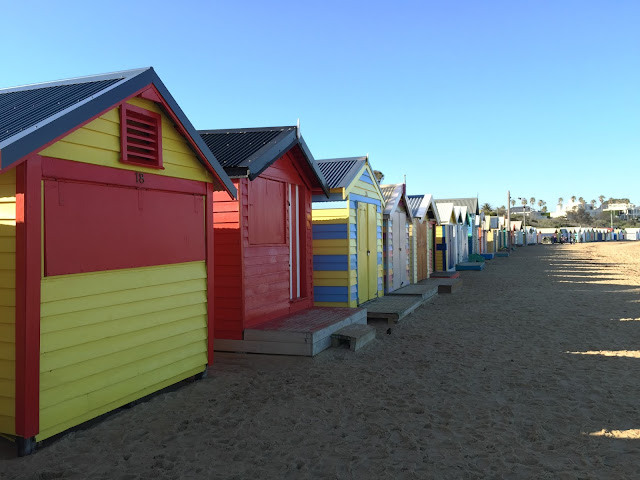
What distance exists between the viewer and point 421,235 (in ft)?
61.8

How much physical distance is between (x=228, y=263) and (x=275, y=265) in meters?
1.17

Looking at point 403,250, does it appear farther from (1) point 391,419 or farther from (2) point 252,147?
(1) point 391,419

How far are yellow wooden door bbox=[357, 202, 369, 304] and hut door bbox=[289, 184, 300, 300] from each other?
2032 millimetres

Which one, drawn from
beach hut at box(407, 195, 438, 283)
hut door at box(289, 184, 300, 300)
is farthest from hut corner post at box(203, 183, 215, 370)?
beach hut at box(407, 195, 438, 283)

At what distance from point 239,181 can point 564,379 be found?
5.14 meters

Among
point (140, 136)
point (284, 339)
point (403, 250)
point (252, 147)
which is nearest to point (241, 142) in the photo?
point (252, 147)

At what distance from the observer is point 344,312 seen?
9.34 m

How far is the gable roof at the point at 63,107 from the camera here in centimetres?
389

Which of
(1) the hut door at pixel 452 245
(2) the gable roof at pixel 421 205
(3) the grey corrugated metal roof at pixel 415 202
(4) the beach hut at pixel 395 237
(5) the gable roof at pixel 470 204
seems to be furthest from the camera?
(5) the gable roof at pixel 470 204

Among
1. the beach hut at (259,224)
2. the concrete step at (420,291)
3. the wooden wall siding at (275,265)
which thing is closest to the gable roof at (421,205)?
the concrete step at (420,291)

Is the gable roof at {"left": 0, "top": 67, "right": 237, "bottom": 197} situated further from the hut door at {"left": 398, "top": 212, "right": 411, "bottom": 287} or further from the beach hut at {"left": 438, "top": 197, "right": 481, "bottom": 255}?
the beach hut at {"left": 438, "top": 197, "right": 481, "bottom": 255}

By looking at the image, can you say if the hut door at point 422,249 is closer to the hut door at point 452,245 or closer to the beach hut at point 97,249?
the hut door at point 452,245

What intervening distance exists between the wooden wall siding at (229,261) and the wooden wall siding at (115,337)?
3.38 ft

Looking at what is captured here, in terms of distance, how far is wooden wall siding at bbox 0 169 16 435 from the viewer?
13.4ft
